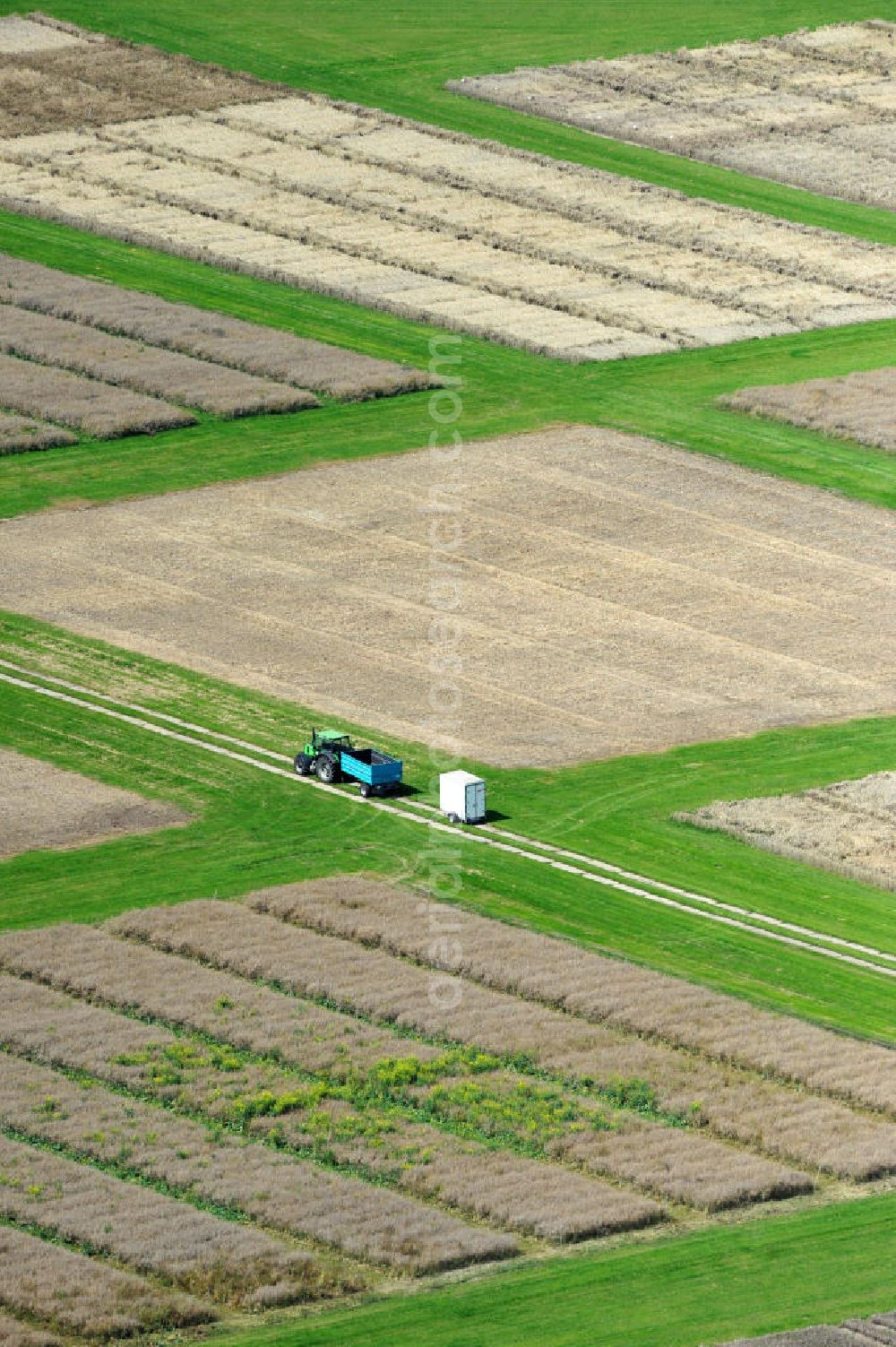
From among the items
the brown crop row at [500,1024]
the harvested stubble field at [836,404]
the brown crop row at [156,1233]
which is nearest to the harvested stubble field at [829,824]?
the brown crop row at [500,1024]

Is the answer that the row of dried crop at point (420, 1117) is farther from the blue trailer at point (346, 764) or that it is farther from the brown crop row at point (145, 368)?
the brown crop row at point (145, 368)

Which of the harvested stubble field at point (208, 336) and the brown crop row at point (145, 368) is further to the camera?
the harvested stubble field at point (208, 336)

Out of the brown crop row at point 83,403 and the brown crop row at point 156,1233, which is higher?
the brown crop row at point 83,403

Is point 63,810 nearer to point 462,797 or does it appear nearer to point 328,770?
point 328,770

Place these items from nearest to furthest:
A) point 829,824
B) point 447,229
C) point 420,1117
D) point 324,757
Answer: point 420,1117
point 829,824
point 324,757
point 447,229

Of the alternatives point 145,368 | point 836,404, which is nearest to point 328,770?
point 145,368

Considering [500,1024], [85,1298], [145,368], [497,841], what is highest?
[145,368]
